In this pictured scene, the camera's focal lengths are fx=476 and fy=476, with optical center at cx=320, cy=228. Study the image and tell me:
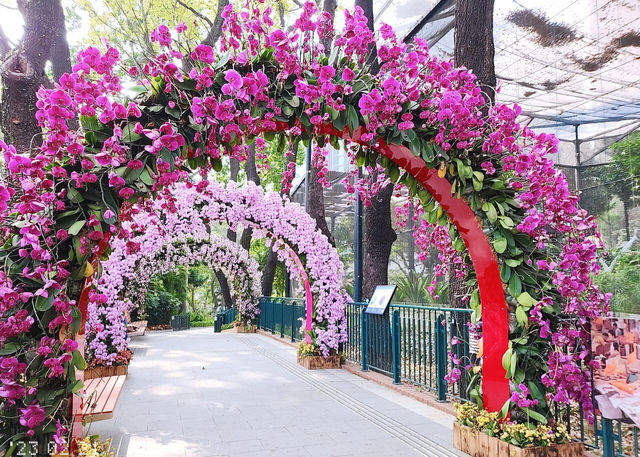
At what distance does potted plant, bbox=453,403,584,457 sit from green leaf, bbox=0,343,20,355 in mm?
3292

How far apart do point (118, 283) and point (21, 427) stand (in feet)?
18.3

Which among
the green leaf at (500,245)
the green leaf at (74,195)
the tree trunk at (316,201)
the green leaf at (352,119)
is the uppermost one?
the tree trunk at (316,201)

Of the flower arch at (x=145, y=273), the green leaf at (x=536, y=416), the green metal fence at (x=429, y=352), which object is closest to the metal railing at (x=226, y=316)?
the flower arch at (x=145, y=273)

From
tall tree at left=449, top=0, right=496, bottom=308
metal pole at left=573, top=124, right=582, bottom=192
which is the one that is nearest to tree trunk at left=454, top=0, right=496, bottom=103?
tall tree at left=449, top=0, right=496, bottom=308

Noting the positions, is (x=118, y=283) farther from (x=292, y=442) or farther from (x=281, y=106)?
(x=281, y=106)

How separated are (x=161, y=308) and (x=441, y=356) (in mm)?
18392

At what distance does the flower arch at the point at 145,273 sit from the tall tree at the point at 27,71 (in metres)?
2.57

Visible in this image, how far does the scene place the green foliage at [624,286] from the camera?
9675mm

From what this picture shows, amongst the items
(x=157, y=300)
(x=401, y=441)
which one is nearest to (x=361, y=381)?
(x=401, y=441)

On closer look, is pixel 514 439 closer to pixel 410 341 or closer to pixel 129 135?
pixel 410 341

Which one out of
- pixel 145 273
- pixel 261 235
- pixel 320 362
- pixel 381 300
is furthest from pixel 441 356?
pixel 145 273

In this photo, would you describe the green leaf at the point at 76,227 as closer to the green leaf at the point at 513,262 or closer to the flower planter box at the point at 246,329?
the green leaf at the point at 513,262

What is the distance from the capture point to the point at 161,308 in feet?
70.9

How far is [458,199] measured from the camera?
394 cm
